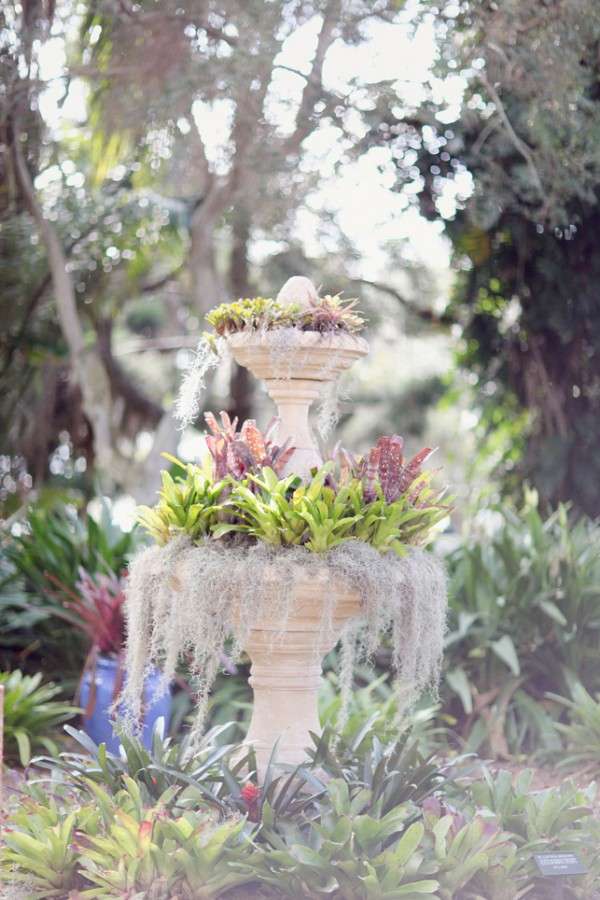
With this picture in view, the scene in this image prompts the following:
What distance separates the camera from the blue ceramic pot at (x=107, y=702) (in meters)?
5.88

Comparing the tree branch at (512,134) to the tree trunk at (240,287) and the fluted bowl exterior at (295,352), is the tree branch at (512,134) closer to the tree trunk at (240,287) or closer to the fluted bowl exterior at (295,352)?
the tree trunk at (240,287)

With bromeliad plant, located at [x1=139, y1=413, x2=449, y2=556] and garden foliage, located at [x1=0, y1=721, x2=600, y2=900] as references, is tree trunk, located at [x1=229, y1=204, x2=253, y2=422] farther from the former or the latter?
garden foliage, located at [x1=0, y1=721, x2=600, y2=900]

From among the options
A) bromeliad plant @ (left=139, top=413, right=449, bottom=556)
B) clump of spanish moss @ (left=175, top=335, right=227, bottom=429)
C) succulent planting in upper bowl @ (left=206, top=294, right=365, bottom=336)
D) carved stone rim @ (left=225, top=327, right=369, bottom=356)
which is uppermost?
succulent planting in upper bowl @ (left=206, top=294, right=365, bottom=336)

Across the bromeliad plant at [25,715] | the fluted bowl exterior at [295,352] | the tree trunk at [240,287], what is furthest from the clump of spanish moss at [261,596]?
the tree trunk at [240,287]

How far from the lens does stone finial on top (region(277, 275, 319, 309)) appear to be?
4.45m

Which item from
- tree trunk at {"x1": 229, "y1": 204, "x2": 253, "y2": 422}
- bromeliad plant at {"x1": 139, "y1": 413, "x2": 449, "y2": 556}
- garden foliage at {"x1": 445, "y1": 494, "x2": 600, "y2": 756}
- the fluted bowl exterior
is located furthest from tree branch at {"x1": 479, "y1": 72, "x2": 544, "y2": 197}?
bromeliad plant at {"x1": 139, "y1": 413, "x2": 449, "y2": 556}

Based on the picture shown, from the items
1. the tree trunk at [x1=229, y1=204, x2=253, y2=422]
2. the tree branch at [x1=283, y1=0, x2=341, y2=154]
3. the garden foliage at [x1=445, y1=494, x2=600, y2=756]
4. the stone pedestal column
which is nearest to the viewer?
the stone pedestal column

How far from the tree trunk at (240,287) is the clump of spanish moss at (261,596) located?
6.68 meters

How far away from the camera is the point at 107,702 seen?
6.04 metres

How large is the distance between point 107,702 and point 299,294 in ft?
8.66

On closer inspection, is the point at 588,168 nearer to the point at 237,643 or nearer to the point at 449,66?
the point at 449,66

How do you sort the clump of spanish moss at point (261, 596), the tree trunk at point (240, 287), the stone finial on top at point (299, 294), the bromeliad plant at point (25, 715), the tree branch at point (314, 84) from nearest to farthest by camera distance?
the clump of spanish moss at point (261, 596) → the stone finial on top at point (299, 294) → the bromeliad plant at point (25, 715) → the tree branch at point (314, 84) → the tree trunk at point (240, 287)

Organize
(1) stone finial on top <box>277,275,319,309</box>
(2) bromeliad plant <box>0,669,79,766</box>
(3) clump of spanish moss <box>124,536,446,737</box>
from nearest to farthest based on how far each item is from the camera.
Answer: (3) clump of spanish moss <box>124,536,446,737</box> < (1) stone finial on top <box>277,275,319,309</box> < (2) bromeliad plant <box>0,669,79,766</box>

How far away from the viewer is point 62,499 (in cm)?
1052
